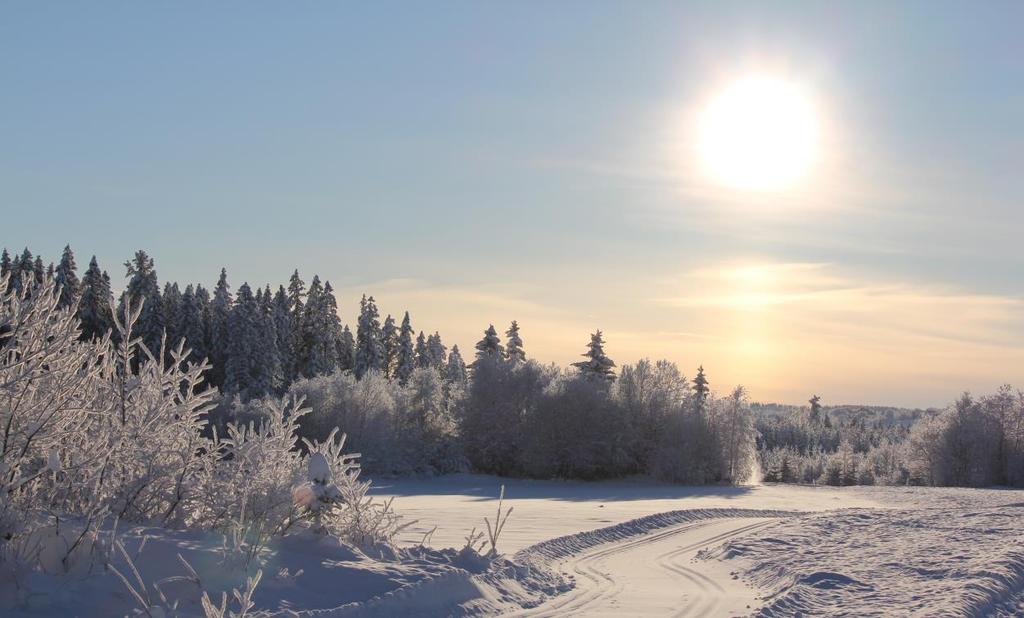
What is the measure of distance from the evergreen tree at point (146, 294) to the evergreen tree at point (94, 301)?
1.76 meters

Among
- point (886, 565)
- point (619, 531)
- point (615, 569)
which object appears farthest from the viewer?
point (619, 531)

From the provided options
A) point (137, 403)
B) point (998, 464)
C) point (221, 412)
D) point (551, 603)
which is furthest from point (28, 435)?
point (998, 464)

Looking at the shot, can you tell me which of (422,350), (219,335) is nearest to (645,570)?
(219,335)

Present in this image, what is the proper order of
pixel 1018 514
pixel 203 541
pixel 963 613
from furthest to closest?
pixel 1018 514 → pixel 963 613 → pixel 203 541

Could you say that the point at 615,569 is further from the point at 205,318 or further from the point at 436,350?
the point at 436,350

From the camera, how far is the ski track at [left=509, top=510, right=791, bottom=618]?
1237 cm

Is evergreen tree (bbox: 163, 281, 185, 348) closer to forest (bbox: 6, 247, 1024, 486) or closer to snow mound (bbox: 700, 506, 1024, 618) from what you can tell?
forest (bbox: 6, 247, 1024, 486)

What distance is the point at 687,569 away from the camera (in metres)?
16.6

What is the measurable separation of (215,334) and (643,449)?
34890mm

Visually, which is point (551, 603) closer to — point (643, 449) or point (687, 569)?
point (687, 569)

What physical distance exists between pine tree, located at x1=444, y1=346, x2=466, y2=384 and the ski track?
76367mm

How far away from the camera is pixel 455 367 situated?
108 metres

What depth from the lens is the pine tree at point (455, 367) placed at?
102 m

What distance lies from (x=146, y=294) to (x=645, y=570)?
167 feet
